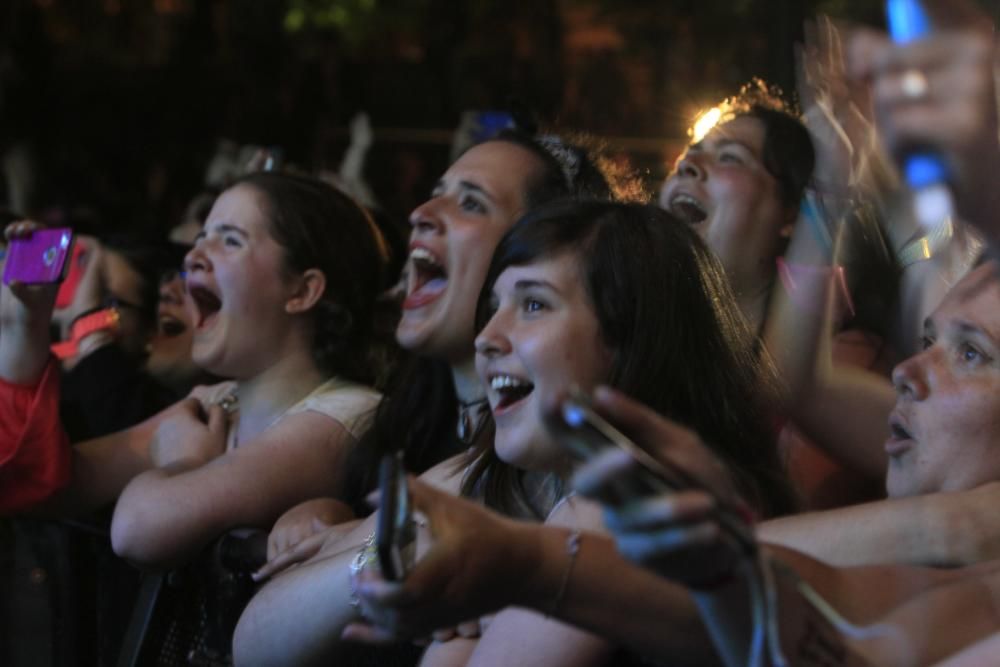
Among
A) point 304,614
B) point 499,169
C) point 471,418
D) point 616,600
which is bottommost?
point 304,614

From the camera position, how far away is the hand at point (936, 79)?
136 centimetres

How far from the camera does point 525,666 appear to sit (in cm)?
206

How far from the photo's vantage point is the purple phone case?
3648 mm

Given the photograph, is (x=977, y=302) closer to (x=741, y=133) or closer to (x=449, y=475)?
(x=449, y=475)

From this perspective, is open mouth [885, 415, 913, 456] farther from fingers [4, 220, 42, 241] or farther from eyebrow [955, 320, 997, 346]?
fingers [4, 220, 42, 241]

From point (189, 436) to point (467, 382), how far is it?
0.78 metres

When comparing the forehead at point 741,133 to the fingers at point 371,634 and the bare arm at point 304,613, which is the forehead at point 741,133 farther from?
the fingers at point 371,634

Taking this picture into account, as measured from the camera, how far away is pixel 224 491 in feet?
10.8

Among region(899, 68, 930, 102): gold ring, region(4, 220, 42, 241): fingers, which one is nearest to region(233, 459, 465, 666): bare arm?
region(4, 220, 42, 241): fingers

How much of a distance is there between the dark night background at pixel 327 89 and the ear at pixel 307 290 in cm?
479

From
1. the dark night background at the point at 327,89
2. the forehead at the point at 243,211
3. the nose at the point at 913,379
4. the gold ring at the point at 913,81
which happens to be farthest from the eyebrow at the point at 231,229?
the dark night background at the point at 327,89

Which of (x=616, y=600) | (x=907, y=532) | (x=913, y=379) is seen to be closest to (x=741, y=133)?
(x=913, y=379)

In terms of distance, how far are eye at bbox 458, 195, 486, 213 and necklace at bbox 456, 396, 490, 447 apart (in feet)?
1.48

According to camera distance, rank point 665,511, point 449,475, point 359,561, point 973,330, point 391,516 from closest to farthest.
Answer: point 665,511 → point 391,516 → point 973,330 → point 359,561 → point 449,475
